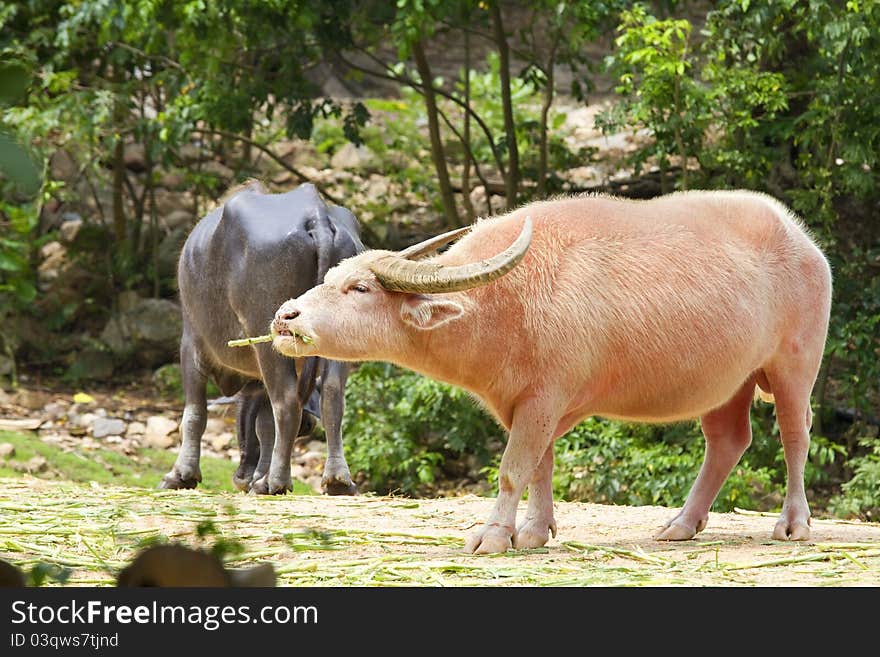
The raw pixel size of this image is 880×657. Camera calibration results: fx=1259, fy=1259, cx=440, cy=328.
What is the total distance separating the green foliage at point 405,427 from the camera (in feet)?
34.9


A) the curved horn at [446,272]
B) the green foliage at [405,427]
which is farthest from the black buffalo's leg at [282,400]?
the green foliage at [405,427]

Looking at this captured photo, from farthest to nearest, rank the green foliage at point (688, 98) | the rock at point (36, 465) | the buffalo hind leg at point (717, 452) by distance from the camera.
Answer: the rock at point (36, 465) < the green foliage at point (688, 98) < the buffalo hind leg at point (717, 452)

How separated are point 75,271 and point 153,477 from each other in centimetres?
465

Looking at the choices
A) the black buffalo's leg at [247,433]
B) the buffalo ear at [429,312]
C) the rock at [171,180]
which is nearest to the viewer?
the buffalo ear at [429,312]

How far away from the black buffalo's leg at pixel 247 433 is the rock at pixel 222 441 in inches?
155

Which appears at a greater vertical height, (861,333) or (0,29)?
(0,29)

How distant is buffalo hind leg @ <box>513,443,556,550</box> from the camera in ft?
16.7

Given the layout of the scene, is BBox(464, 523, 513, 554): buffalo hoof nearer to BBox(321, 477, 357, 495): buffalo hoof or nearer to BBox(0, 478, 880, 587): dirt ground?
BBox(0, 478, 880, 587): dirt ground

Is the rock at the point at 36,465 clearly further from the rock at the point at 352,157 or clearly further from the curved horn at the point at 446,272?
the curved horn at the point at 446,272

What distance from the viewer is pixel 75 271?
14.6 metres

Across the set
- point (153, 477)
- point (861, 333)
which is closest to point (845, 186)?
point (861, 333)
